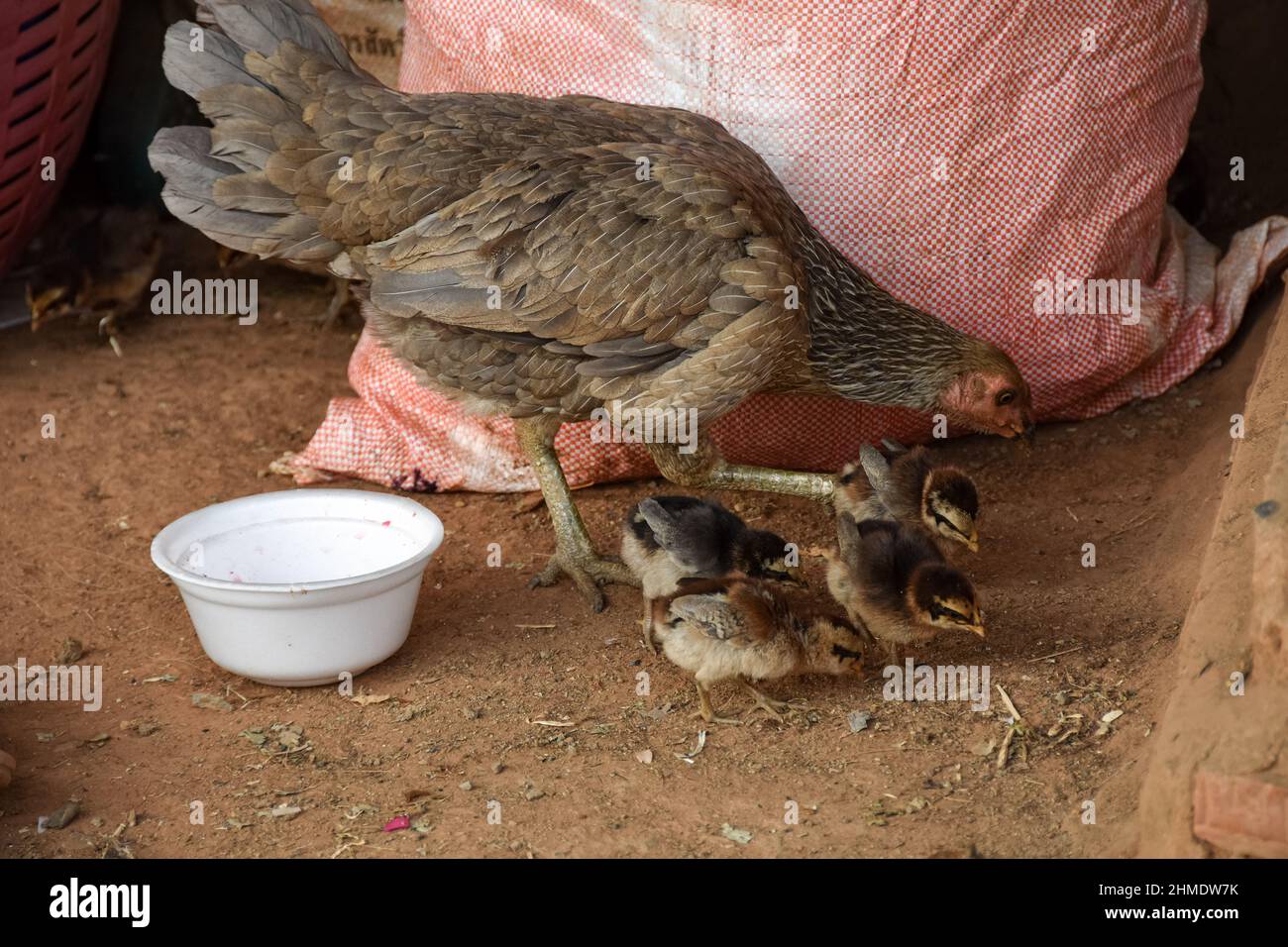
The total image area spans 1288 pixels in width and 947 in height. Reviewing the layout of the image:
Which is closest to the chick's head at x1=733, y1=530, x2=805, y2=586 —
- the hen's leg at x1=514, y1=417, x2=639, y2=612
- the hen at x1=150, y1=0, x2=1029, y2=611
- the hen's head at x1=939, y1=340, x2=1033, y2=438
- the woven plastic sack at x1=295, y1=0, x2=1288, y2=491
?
the hen at x1=150, y1=0, x2=1029, y2=611

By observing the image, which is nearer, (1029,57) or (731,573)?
(731,573)

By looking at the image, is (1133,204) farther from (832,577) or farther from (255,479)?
(255,479)

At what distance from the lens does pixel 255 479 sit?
4.46 metres

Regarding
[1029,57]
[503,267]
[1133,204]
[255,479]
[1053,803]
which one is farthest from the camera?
[255,479]

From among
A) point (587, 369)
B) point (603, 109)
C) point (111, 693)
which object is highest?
point (603, 109)

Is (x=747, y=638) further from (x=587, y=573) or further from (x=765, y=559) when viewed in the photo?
(x=587, y=573)

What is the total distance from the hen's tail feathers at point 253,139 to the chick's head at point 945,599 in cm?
167

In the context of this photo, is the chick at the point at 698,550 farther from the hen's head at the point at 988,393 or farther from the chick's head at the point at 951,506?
the hen's head at the point at 988,393

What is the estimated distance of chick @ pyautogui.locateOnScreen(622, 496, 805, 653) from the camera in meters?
3.35

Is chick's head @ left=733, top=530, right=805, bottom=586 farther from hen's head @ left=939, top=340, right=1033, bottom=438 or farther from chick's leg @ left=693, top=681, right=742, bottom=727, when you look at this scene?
hen's head @ left=939, top=340, right=1033, bottom=438

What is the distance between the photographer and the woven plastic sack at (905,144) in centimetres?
380

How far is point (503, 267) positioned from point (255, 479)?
162 centimetres

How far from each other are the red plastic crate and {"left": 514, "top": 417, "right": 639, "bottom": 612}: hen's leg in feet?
7.77

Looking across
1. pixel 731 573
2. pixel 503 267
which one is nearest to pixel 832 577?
pixel 731 573
